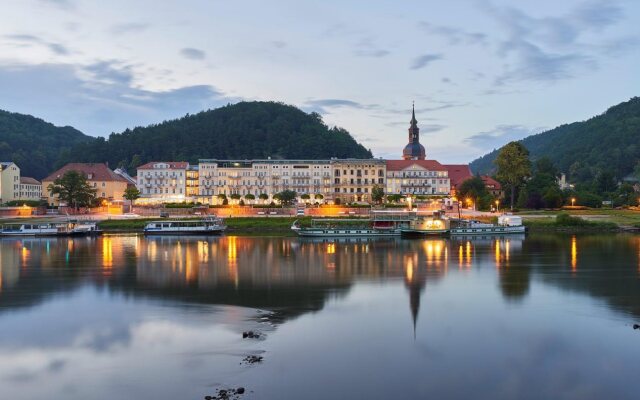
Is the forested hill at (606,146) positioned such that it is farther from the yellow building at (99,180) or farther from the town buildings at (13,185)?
the town buildings at (13,185)

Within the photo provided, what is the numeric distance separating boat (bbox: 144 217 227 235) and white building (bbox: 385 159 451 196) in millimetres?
40582

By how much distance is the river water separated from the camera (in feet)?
53.2

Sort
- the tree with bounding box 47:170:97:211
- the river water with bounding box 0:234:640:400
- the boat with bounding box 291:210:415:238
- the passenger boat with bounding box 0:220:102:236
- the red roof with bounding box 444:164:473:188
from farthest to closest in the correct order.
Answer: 1. the red roof with bounding box 444:164:473:188
2. the tree with bounding box 47:170:97:211
3. the passenger boat with bounding box 0:220:102:236
4. the boat with bounding box 291:210:415:238
5. the river water with bounding box 0:234:640:400

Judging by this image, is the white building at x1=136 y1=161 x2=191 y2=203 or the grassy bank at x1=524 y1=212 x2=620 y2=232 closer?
the grassy bank at x1=524 y1=212 x2=620 y2=232

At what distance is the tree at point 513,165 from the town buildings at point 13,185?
260 feet

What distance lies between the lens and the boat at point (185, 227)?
242ft

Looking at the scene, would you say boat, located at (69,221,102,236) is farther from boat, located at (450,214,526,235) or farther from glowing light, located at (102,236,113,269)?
boat, located at (450,214,526,235)

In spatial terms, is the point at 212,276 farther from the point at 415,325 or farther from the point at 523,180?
the point at 523,180

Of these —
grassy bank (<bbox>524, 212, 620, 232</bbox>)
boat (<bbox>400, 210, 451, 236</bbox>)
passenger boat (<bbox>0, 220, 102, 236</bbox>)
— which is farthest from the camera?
grassy bank (<bbox>524, 212, 620, 232</bbox>)

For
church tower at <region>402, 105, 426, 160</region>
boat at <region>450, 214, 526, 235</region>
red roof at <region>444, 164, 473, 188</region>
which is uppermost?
church tower at <region>402, 105, 426, 160</region>

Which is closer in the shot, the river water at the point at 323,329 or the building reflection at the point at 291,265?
the river water at the point at 323,329

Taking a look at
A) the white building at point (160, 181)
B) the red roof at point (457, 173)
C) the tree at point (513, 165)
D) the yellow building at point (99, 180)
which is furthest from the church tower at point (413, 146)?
the yellow building at point (99, 180)

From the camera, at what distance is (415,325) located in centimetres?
2280

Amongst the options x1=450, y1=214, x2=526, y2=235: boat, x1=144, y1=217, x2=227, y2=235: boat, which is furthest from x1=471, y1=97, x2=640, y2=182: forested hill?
x1=144, y1=217, x2=227, y2=235: boat
